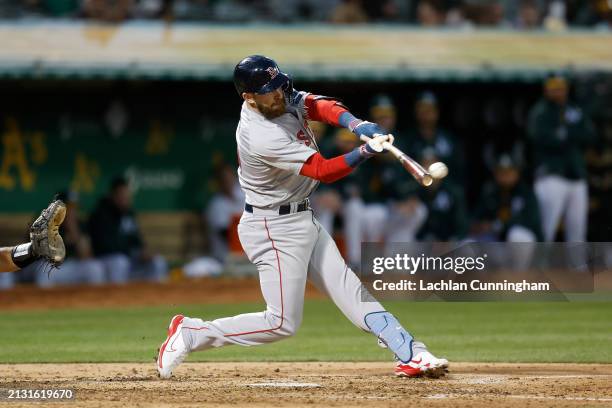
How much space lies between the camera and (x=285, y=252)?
6133mm

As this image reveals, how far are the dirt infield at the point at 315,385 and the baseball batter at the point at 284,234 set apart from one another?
267mm

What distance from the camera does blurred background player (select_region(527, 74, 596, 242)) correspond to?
12.8m

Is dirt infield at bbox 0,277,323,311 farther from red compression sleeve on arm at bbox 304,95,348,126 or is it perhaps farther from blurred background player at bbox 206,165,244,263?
red compression sleeve on arm at bbox 304,95,348,126

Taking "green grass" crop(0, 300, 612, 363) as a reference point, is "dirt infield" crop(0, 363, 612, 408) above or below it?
above

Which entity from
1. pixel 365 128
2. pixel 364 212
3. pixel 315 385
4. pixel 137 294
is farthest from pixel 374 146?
pixel 364 212

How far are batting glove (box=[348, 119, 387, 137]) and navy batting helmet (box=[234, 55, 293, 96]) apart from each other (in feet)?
1.40

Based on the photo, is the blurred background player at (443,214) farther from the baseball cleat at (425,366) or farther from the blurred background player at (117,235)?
the baseball cleat at (425,366)

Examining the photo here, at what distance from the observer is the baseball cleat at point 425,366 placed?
6.20m

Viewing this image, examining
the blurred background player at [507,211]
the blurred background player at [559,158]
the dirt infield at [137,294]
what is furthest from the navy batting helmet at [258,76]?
the blurred background player at [559,158]

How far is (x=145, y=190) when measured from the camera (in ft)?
48.3

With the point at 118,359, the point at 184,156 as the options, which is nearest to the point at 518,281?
the point at 118,359

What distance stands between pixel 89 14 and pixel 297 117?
880 centimetres

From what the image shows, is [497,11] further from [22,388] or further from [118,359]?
[22,388]

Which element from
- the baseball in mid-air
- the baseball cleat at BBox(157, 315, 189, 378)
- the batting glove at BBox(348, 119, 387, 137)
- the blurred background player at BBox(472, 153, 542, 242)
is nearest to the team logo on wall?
the batting glove at BBox(348, 119, 387, 137)
